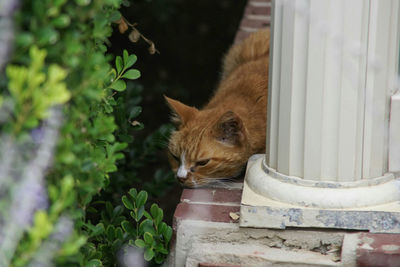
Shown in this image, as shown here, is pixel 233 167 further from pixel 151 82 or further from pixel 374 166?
pixel 151 82

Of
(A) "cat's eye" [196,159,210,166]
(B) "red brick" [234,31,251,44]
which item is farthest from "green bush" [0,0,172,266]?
(B) "red brick" [234,31,251,44]

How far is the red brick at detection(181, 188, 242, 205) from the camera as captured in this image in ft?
8.37

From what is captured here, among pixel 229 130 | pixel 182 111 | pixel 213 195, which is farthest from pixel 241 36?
pixel 213 195

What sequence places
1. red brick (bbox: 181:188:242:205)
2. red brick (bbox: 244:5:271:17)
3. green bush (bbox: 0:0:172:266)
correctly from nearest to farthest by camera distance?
green bush (bbox: 0:0:172:266) → red brick (bbox: 181:188:242:205) → red brick (bbox: 244:5:271:17)

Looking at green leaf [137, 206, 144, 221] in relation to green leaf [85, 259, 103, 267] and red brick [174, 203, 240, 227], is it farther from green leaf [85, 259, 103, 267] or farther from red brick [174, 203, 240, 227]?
green leaf [85, 259, 103, 267]

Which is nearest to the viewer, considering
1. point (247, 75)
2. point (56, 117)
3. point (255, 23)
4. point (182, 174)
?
point (56, 117)

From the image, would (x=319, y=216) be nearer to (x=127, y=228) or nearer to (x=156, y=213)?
(x=156, y=213)

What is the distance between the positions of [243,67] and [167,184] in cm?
82

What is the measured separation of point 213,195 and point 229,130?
1.68 feet

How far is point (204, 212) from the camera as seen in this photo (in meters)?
2.44

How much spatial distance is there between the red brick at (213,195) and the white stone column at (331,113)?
0.83ft

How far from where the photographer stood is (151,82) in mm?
6336

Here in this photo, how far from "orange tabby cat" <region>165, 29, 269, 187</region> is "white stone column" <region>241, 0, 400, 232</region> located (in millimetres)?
679

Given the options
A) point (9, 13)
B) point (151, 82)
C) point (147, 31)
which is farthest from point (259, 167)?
point (147, 31)
